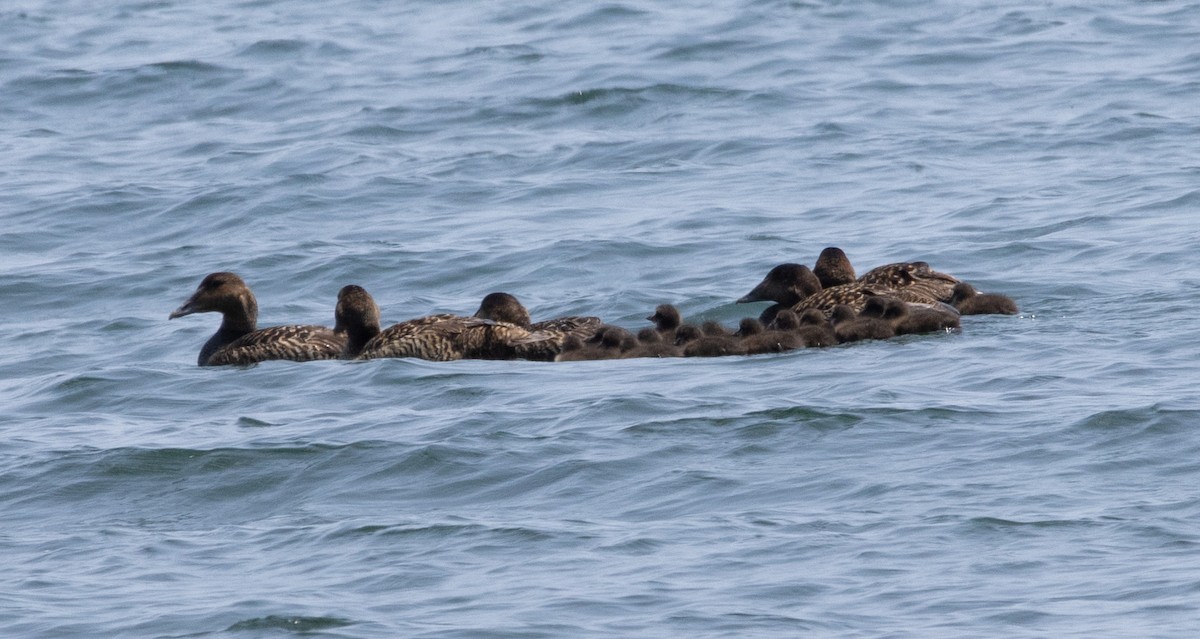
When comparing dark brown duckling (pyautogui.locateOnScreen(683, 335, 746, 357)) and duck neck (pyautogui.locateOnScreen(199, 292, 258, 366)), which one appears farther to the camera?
duck neck (pyautogui.locateOnScreen(199, 292, 258, 366))

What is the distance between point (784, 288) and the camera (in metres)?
12.2

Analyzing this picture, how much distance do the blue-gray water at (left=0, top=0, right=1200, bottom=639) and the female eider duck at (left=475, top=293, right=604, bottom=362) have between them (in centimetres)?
23

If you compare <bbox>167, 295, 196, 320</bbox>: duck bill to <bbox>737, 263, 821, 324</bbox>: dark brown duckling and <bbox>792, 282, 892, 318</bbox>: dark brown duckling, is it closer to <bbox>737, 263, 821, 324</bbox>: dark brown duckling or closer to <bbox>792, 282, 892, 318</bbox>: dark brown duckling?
<bbox>737, 263, 821, 324</bbox>: dark brown duckling

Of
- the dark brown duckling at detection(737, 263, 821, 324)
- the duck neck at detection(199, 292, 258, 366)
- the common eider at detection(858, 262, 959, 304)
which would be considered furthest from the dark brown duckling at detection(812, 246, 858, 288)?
the duck neck at detection(199, 292, 258, 366)

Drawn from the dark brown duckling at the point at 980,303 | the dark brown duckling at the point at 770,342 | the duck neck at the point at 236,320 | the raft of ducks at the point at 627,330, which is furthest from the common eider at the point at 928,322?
the duck neck at the point at 236,320

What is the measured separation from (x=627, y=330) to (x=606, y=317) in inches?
44.3

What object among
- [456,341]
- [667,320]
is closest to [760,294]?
[667,320]

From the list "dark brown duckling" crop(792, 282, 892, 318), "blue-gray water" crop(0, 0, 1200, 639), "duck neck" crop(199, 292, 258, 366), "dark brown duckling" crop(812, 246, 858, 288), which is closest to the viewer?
"blue-gray water" crop(0, 0, 1200, 639)

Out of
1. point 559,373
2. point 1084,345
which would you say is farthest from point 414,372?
point 1084,345

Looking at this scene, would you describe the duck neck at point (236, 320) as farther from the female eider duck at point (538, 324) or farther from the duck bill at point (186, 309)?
the female eider duck at point (538, 324)

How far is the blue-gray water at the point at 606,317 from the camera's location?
7539 mm

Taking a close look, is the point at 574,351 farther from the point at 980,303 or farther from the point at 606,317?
the point at 980,303

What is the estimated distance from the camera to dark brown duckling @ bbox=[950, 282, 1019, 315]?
11758mm

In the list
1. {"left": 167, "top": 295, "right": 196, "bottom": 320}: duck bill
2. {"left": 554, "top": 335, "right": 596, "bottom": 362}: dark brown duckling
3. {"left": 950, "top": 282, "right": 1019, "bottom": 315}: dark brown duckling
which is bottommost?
{"left": 950, "top": 282, "right": 1019, "bottom": 315}: dark brown duckling
